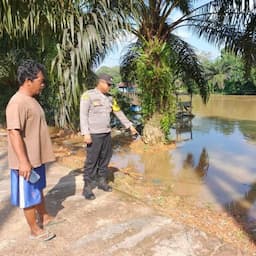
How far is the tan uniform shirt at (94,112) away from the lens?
3668mm

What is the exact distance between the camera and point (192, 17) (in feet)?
25.8

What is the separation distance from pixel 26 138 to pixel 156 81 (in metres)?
5.31

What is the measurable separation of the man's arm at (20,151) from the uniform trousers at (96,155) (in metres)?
1.36

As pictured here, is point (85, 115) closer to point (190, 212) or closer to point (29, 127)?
point (29, 127)

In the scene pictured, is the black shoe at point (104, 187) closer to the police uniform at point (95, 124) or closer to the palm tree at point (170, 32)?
the police uniform at point (95, 124)

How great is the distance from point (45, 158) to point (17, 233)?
779 millimetres

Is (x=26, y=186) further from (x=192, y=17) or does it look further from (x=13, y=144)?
(x=192, y=17)

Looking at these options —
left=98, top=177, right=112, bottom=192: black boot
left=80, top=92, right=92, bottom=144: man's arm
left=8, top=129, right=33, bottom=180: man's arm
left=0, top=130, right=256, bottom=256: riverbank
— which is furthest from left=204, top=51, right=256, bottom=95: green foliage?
left=8, top=129, right=33, bottom=180: man's arm

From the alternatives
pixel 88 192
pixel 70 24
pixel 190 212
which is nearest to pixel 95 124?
pixel 88 192

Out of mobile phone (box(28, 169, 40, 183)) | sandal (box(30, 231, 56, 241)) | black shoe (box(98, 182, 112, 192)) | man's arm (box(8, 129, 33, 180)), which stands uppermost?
man's arm (box(8, 129, 33, 180))

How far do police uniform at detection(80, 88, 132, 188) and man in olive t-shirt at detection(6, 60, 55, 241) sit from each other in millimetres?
1010

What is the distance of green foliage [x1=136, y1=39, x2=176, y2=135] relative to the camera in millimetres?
7457

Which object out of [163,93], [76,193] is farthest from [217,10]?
[76,193]

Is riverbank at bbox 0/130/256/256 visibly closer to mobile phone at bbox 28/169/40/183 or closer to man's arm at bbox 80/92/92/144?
mobile phone at bbox 28/169/40/183
